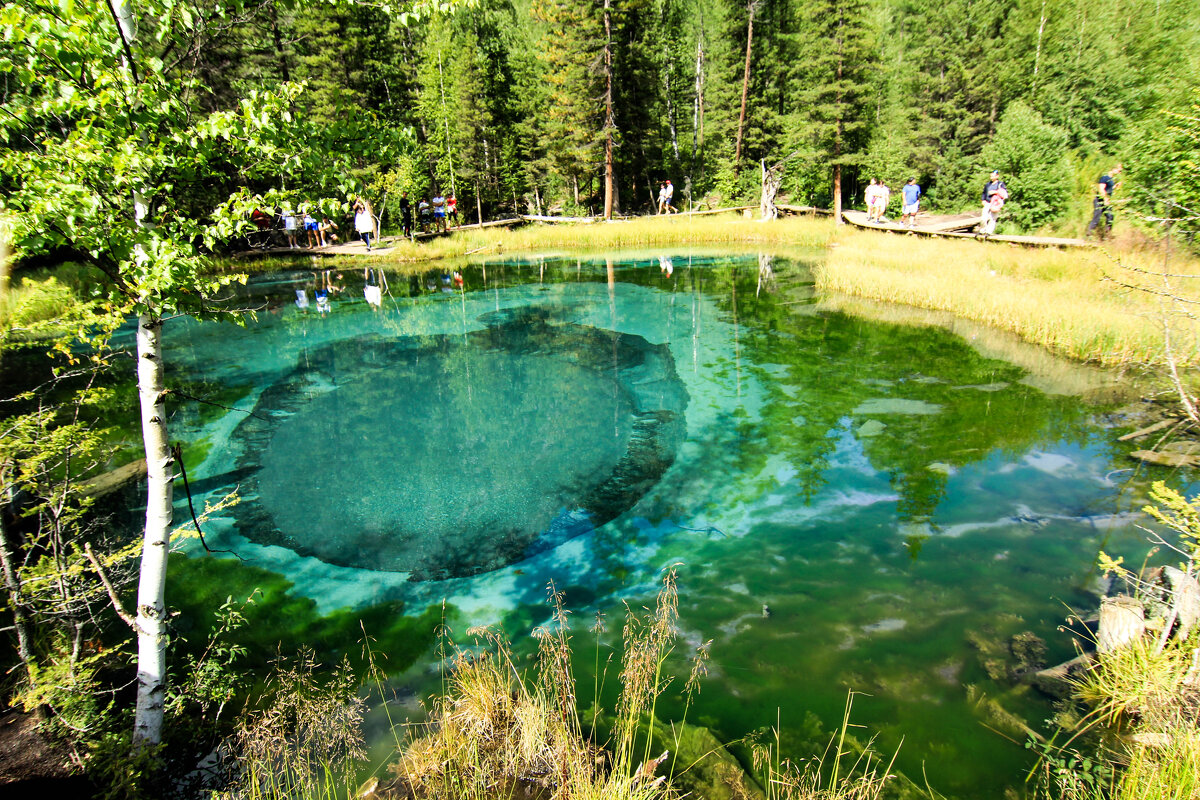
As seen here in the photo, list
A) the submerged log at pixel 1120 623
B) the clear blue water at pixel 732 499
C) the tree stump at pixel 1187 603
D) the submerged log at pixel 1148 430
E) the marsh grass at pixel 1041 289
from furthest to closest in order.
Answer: the marsh grass at pixel 1041 289
the submerged log at pixel 1148 430
the clear blue water at pixel 732 499
the submerged log at pixel 1120 623
the tree stump at pixel 1187 603

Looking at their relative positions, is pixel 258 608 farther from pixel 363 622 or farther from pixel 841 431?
pixel 841 431

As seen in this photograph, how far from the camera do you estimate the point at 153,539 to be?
307cm

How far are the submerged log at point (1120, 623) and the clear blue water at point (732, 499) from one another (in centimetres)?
56

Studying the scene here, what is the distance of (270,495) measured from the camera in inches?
298

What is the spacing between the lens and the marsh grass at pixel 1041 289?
9.53 meters

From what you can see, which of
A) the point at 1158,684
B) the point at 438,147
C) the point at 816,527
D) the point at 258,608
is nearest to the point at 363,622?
the point at 258,608

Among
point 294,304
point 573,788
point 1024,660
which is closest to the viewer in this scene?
point 573,788

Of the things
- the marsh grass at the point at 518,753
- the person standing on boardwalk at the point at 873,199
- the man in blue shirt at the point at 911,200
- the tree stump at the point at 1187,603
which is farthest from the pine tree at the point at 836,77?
the marsh grass at the point at 518,753

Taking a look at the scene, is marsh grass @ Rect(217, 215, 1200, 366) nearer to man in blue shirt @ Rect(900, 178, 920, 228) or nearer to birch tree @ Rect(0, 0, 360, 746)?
man in blue shirt @ Rect(900, 178, 920, 228)

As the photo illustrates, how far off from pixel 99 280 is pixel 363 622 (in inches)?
139

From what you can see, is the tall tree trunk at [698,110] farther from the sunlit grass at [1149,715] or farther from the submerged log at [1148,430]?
the sunlit grass at [1149,715]

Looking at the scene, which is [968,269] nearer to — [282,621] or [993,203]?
[993,203]

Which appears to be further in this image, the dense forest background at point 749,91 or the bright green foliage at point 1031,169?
the dense forest background at point 749,91

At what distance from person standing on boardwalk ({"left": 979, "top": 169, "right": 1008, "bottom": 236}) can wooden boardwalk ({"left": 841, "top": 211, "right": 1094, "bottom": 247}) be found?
1.50 feet
